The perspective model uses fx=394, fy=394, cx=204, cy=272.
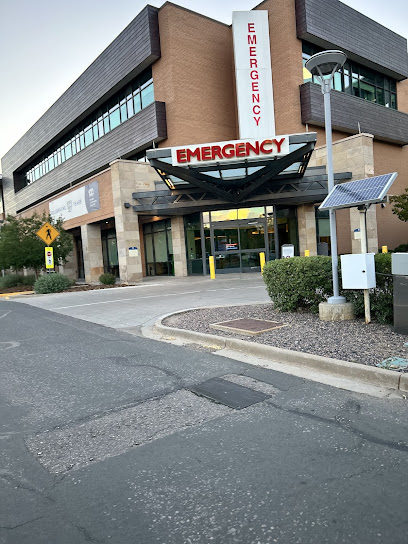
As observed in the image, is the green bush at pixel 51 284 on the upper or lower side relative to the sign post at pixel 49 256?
lower

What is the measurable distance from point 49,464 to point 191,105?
2414 cm

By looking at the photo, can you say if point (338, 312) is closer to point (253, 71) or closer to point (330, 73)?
point (330, 73)

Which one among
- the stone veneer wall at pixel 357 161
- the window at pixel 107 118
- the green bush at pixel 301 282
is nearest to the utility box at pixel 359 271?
the green bush at pixel 301 282

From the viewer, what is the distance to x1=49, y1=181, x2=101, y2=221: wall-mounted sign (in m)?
25.2

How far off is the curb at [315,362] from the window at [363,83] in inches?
909

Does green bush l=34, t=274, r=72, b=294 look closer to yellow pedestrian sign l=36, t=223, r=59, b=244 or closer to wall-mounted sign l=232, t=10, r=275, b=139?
yellow pedestrian sign l=36, t=223, r=59, b=244

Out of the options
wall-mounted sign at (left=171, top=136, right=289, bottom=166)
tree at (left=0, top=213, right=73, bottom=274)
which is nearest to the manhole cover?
wall-mounted sign at (left=171, top=136, right=289, bottom=166)

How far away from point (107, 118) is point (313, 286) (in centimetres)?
2690

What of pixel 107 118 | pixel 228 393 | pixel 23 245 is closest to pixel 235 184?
pixel 23 245

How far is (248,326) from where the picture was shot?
7430 mm

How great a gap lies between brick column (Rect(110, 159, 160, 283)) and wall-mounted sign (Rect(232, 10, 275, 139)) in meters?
6.82

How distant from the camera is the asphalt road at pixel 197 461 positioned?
2338 millimetres

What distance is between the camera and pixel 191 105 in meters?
24.2

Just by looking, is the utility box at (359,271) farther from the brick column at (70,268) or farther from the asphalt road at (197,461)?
the brick column at (70,268)
